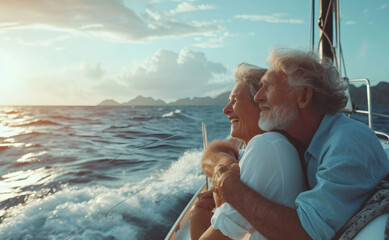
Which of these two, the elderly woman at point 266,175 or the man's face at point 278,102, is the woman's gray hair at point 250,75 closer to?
the man's face at point 278,102

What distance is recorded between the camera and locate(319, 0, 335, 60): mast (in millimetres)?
3824

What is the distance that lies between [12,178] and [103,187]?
1.98 metres

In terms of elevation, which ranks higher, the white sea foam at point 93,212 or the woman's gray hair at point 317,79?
the woman's gray hair at point 317,79

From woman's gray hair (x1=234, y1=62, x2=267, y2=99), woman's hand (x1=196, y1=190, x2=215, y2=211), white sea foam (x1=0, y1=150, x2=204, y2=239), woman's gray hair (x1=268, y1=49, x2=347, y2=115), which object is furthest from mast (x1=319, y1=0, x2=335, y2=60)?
woman's gray hair (x1=268, y1=49, x2=347, y2=115)

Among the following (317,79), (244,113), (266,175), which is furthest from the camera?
(244,113)

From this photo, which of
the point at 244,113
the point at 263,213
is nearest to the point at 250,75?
the point at 244,113

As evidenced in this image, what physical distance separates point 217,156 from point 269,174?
53 cm

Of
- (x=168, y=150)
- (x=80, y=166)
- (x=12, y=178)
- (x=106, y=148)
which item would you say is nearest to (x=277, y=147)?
(x=12, y=178)

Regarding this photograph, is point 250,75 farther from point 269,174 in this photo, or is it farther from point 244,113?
point 269,174

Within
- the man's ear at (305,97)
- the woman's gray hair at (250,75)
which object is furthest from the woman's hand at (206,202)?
the man's ear at (305,97)

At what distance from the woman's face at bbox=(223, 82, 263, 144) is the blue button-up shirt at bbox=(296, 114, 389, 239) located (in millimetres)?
637

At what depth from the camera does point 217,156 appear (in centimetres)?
145

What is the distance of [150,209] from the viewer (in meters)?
3.45

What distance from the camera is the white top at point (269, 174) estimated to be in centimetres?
93
